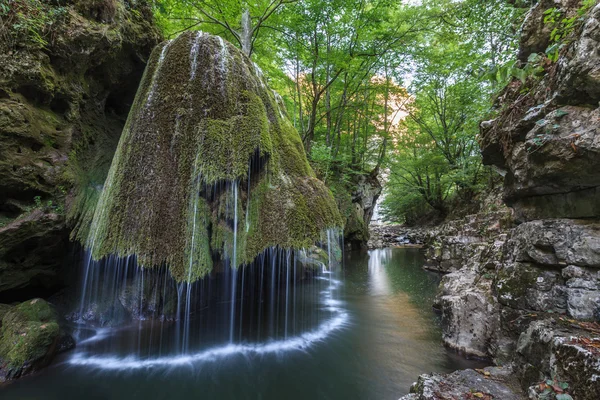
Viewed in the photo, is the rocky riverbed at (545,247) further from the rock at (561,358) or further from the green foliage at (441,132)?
the green foliage at (441,132)

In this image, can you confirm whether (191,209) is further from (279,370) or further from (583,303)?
(583,303)

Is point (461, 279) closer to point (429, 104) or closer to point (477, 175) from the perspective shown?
point (477, 175)

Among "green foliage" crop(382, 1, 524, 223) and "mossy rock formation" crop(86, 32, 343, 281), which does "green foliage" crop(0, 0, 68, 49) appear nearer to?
"mossy rock formation" crop(86, 32, 343, 281)

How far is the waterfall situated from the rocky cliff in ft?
9.21

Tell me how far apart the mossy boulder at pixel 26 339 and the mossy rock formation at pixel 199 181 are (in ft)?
4.73

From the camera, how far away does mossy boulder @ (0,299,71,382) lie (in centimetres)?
366

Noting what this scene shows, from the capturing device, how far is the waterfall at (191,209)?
406cm

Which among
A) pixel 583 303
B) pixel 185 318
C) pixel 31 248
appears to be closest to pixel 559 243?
pixel 583 303

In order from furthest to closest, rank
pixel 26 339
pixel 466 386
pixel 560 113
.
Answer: pixel 26 339, pixel 560 113, pixel 466 386

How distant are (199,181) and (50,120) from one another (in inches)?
147

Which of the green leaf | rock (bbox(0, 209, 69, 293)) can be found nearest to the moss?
rock (bbox(0, 209, 69, 293))

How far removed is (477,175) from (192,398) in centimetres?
1847

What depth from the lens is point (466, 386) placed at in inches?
96.0

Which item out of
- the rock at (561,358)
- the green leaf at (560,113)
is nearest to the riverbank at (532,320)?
the rock at (561,358)
